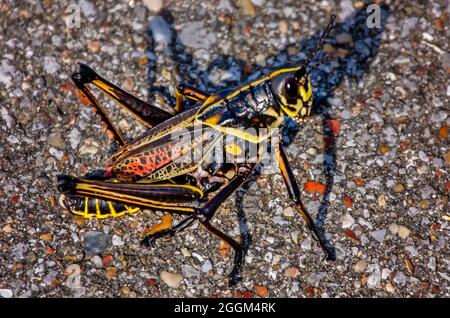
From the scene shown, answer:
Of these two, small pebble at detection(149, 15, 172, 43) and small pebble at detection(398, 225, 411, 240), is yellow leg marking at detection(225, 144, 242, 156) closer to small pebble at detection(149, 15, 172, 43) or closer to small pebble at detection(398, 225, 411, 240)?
small pebble at detection(398, 225, 411, 240)

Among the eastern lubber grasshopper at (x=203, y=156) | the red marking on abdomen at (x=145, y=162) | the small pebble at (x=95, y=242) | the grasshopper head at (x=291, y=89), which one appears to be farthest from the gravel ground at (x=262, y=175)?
the grasshopper head at (x=291, y=89)

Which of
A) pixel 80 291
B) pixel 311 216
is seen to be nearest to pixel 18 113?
pixel 80 291

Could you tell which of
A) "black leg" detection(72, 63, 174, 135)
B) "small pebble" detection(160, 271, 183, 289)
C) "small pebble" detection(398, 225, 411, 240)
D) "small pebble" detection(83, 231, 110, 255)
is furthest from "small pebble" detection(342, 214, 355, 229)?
"small pebble" detection(83, 231, 110, 255)

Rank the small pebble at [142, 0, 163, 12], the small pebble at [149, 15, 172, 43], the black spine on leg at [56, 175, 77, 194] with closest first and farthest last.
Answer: the black spine on leg at [56, 175, 77, 194] → the small pebble at [149, 15, 172, 43] → the small pebble at [142, 0, 163, 12]

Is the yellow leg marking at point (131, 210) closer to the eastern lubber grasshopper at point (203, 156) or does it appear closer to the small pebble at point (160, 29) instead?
the eastern lubber grasshopper at point (203, 156)

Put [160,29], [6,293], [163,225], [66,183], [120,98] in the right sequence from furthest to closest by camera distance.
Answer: [160,29] < [120,98] < [163,225] < [6,293] < [66,183]

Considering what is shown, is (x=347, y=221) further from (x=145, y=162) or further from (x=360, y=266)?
(x=145, y=162)

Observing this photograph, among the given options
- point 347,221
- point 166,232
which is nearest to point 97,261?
point 166,232
